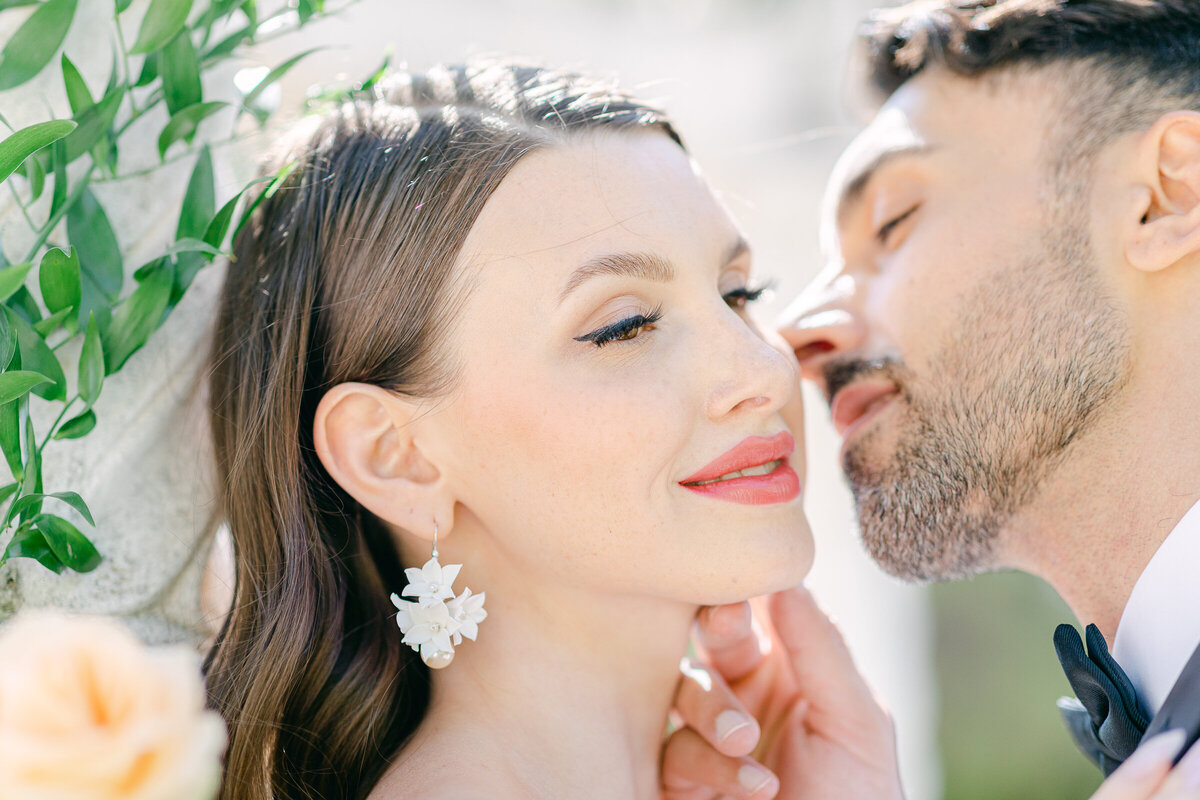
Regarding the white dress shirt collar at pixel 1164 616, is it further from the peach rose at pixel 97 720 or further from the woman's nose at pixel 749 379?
the peach rose at pixel 97 720

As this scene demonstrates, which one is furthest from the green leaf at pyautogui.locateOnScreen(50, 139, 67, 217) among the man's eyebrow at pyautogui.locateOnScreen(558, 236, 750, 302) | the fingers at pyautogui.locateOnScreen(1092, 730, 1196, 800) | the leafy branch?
the fingers at pyautogui.locateOnScreen(1092, 730, 1196, 800)

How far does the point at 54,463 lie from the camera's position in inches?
76.0

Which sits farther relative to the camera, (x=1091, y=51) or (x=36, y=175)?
(x=1091, y=51)

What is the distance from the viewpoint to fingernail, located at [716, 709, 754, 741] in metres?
2.13

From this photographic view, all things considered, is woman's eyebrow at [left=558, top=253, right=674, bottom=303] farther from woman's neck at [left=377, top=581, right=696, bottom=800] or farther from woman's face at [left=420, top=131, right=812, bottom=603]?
woman's neck at [left=377, top=581, right=696, bottom=800]

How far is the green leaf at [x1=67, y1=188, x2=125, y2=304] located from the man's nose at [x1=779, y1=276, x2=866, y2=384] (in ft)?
5.14

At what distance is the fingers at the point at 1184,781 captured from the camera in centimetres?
118

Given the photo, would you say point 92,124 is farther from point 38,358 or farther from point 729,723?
point 729,723

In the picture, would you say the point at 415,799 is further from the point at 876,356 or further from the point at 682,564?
the point at 876,356

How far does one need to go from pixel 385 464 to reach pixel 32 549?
24.8 inches

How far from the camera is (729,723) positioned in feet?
7.04

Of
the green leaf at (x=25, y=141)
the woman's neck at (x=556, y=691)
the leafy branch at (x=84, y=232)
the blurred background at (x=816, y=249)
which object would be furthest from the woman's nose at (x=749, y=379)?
the blurred background at (x=816, y=249)

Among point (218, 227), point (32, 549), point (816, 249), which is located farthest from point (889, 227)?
point (816, 249)

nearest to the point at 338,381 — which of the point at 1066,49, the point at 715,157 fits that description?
the point at 715,157
